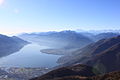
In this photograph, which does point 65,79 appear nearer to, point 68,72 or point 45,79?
point 45,79

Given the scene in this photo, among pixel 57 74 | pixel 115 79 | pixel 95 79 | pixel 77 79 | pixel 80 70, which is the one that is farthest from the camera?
pixel 80 70

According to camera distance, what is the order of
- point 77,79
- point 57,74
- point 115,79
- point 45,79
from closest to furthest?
1. point 115,79
2. point 77,79
3. point 45,79
4. point 57,74

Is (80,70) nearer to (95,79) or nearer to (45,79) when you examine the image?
(45,79)

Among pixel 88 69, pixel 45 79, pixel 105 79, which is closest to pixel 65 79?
pixel 45 79

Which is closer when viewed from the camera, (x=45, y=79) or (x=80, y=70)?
(x=45, y=79)

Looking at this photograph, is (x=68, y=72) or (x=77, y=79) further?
(x=68, y=72)

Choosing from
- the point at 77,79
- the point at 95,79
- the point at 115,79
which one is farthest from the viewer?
the point at 77,79

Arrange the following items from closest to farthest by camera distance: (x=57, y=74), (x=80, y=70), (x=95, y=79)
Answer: (x=95, y=79), (x=57, y=74), (x=80, y=70)

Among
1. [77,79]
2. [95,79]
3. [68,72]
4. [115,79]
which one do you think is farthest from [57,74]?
[115,79]

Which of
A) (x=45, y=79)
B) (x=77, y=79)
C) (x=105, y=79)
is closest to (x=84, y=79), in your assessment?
(x=77, y=79)
